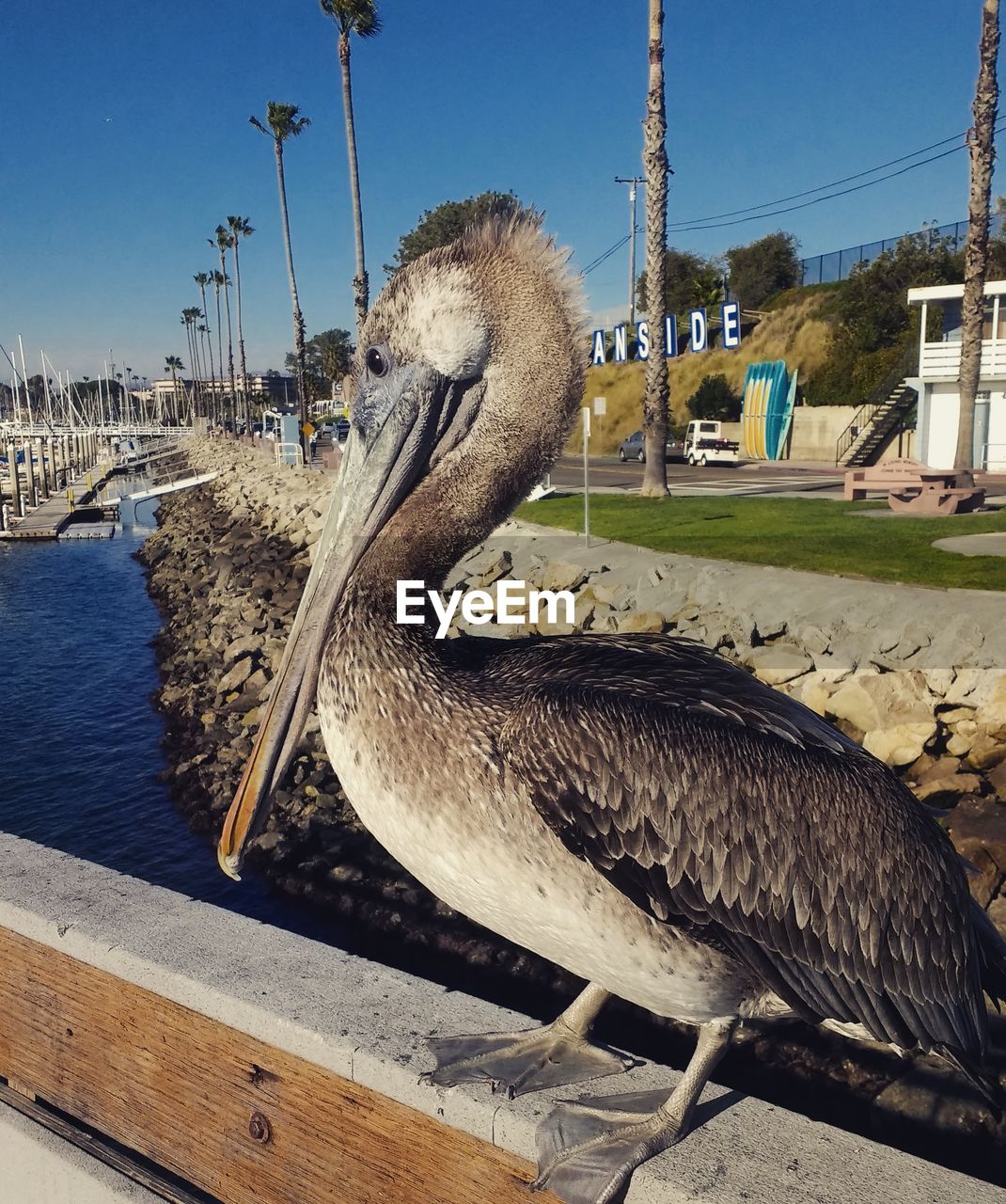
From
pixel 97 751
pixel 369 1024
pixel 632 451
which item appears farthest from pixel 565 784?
pixel 632 451

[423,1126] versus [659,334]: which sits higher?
[659,334]

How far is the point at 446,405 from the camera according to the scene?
2.37 m

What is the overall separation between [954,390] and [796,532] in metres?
16.9

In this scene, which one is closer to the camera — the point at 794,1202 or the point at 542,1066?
the point at 794,1202

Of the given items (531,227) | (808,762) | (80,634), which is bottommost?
(80,634)

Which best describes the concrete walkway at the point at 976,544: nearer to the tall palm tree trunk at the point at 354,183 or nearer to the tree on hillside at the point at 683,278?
the tall palm tree trunk at the point at 354,183

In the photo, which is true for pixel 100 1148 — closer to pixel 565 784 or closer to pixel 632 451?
pixel 565 784

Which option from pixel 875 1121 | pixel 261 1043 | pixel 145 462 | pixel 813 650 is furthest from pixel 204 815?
pixel 145 462

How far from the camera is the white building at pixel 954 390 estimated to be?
24469 mm

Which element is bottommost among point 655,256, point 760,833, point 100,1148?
point 100,1148

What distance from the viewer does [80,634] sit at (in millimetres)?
16875

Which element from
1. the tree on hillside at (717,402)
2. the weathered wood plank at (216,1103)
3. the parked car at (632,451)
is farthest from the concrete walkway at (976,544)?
the tree on hillside at (717,402)

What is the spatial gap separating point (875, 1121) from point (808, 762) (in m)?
3.17

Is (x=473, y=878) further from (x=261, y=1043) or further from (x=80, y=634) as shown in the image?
(x=80, y=634)
